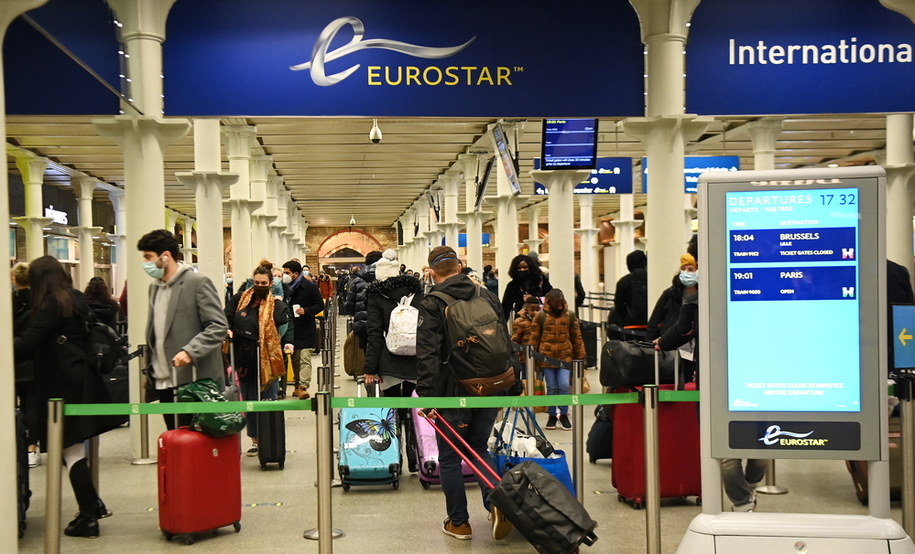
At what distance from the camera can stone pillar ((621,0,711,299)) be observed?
8.45 m

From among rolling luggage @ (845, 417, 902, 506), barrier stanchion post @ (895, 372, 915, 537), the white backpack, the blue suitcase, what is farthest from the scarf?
barrier stanchion post @ (895, 372, 915, 537)

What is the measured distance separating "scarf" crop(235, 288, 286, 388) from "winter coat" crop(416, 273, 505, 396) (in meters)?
3.28

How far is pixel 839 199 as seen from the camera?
4422 millimetres

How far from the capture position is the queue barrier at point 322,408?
5191 millimetres

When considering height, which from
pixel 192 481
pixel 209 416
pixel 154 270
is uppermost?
pixel 154 270

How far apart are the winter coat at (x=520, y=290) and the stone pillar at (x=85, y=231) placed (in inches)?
831

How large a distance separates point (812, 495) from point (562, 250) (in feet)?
32.1

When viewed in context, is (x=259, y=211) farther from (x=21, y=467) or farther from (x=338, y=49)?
(x=21, y=467)

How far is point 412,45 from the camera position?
8188mm

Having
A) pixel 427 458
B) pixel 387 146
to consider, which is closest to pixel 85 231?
pixel 387 146

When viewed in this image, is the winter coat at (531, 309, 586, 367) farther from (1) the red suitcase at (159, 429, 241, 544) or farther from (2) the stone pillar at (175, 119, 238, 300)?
(2) the stone pillar at (175, 119, 238, 300)

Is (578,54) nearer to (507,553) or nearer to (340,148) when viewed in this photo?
(507,553)

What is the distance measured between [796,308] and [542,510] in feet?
5.67

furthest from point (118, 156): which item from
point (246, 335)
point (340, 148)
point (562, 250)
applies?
point (246, 335)
